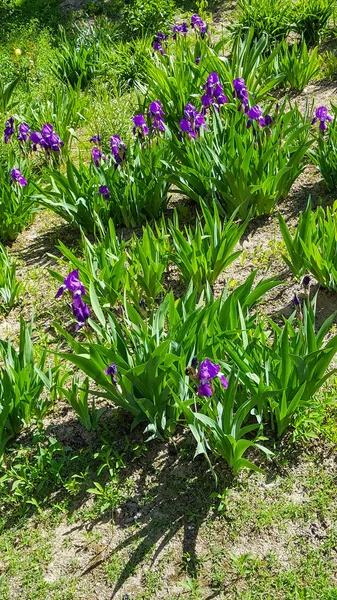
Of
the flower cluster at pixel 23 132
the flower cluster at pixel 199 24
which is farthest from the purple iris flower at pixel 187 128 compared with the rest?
the flower cluster at pixel 199 24

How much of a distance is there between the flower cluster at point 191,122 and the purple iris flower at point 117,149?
0.40 metres

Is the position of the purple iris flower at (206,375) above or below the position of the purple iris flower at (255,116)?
below

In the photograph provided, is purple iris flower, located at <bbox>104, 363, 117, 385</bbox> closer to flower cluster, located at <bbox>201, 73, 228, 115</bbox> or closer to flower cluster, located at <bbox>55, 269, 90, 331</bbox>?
flower cluster, located at <bbox>55, 269, 90, 331</bbox>

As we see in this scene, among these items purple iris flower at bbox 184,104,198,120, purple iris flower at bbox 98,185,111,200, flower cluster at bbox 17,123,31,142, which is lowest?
purple iris flower at bbox 98,185,111,200

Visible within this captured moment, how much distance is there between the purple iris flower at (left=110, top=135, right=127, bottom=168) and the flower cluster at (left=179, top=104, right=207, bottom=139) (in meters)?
0.40

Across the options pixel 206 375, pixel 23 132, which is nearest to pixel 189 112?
pixel 23 132

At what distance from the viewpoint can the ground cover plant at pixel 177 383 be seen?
225cm

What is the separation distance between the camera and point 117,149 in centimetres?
382

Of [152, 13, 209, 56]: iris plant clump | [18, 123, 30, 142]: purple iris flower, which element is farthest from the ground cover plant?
→ [152, 13, 209, 56]: iris plant clump

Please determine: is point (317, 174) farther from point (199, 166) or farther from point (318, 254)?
point (318, 254)

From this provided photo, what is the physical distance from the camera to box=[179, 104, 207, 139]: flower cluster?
375 centimetres

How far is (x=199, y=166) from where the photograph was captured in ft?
12.0

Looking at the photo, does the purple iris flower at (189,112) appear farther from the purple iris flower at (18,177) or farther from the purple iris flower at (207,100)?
the purple iris flower at (18,177)

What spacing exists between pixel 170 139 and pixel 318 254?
1.63m
